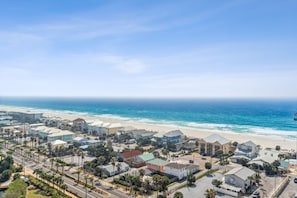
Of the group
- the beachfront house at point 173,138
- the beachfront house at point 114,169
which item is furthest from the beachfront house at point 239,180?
the beachfront house at point 173,138

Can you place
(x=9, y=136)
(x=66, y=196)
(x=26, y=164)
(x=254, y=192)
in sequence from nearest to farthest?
(x=66, y=196) < (x=254, y=192) < (x=26, y=164) < (x=9, y=136)

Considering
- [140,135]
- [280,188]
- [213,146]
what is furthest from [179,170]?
[140,135]

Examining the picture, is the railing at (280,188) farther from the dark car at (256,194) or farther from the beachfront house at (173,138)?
the beachfront house at (173,138)

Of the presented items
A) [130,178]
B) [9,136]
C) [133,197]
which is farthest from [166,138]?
[9,136]

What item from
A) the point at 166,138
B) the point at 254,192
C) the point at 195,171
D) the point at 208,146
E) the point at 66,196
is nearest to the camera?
the point at 66,196

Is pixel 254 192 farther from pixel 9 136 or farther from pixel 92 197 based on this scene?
pixel 9 136

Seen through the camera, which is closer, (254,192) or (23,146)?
(254,192)
